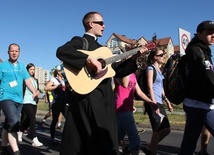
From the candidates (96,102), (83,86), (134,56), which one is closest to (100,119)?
(96,102)

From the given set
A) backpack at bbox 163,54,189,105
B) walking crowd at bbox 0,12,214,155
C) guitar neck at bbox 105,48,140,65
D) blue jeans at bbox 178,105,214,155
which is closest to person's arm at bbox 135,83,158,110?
walking crowd at bbox 0,12,214,155

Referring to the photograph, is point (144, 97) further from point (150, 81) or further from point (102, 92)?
point (102, 92)

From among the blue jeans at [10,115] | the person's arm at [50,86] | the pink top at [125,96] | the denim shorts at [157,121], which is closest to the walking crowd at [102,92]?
the pink top at [125,96]

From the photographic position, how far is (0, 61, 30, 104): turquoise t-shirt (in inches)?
210

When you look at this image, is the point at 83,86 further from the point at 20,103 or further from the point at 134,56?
the point at 20,103

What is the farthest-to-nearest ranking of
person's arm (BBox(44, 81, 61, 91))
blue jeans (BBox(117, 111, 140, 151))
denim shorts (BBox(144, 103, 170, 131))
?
person's arm (BBox(44, 81, 61, 91)) < denim shorts (BBox(144, 103, 170, 131)) < blue jeans (BBox(117, 111, 140, 151))

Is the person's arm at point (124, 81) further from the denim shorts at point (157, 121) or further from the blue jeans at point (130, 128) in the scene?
the denim shorts at point (157, 121)

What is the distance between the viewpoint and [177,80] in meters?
3.69

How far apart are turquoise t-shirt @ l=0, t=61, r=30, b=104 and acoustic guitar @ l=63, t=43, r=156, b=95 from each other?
248 cm

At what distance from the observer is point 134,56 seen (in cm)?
370

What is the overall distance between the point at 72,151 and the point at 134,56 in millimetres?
1318

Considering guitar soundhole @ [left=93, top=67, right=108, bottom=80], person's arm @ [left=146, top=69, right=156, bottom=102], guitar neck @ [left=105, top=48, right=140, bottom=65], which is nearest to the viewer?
guitar soundhole @ [left=93, top=67, right=108, bottom=80]

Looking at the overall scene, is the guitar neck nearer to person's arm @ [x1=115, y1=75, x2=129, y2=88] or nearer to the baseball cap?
the baseball cap

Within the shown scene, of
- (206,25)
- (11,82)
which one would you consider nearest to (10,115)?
(11,82)
